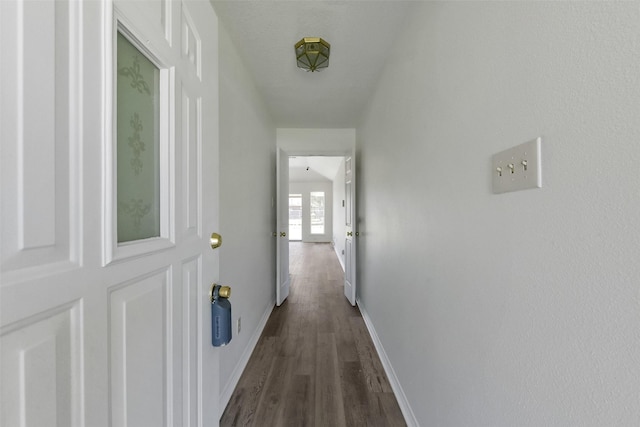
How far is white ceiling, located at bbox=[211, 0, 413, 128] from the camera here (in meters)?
1.46

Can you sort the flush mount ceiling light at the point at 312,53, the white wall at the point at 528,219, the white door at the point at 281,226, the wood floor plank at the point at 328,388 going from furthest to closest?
the white door at the point at 281,226 < the flush mount ceiling light at the point at 312,53 < the wood floor plank at the point at 328,388 < the white wall at the point at 528,219

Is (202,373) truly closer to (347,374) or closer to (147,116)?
(147,116)

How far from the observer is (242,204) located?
79.7 inches

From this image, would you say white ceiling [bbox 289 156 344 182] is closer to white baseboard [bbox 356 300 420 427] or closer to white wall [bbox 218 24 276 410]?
white wall [bbox 218 24 276 410]

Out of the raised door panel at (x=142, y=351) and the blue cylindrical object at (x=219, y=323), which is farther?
the blue cylindrical object at (x=219, y=323)

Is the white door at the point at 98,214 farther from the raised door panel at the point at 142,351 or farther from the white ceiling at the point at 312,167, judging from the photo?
the white ceiling at the point at 312,167

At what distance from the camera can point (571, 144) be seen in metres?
0.54

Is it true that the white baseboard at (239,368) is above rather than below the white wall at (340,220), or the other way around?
below

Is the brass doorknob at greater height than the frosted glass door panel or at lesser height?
lesser

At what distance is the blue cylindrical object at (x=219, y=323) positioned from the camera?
95cm

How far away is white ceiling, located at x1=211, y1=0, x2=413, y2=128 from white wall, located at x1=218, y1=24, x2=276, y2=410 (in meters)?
0.14

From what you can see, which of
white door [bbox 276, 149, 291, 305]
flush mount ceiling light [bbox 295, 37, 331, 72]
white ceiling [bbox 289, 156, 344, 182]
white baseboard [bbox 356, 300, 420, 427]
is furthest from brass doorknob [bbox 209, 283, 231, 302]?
white ceiling [bbox 289, 156, 344, 182]

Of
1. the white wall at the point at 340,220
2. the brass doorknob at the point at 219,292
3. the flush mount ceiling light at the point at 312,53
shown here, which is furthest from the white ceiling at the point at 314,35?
the white wall at the point at 340,220

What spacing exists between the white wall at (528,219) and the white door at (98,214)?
35.8 inches
